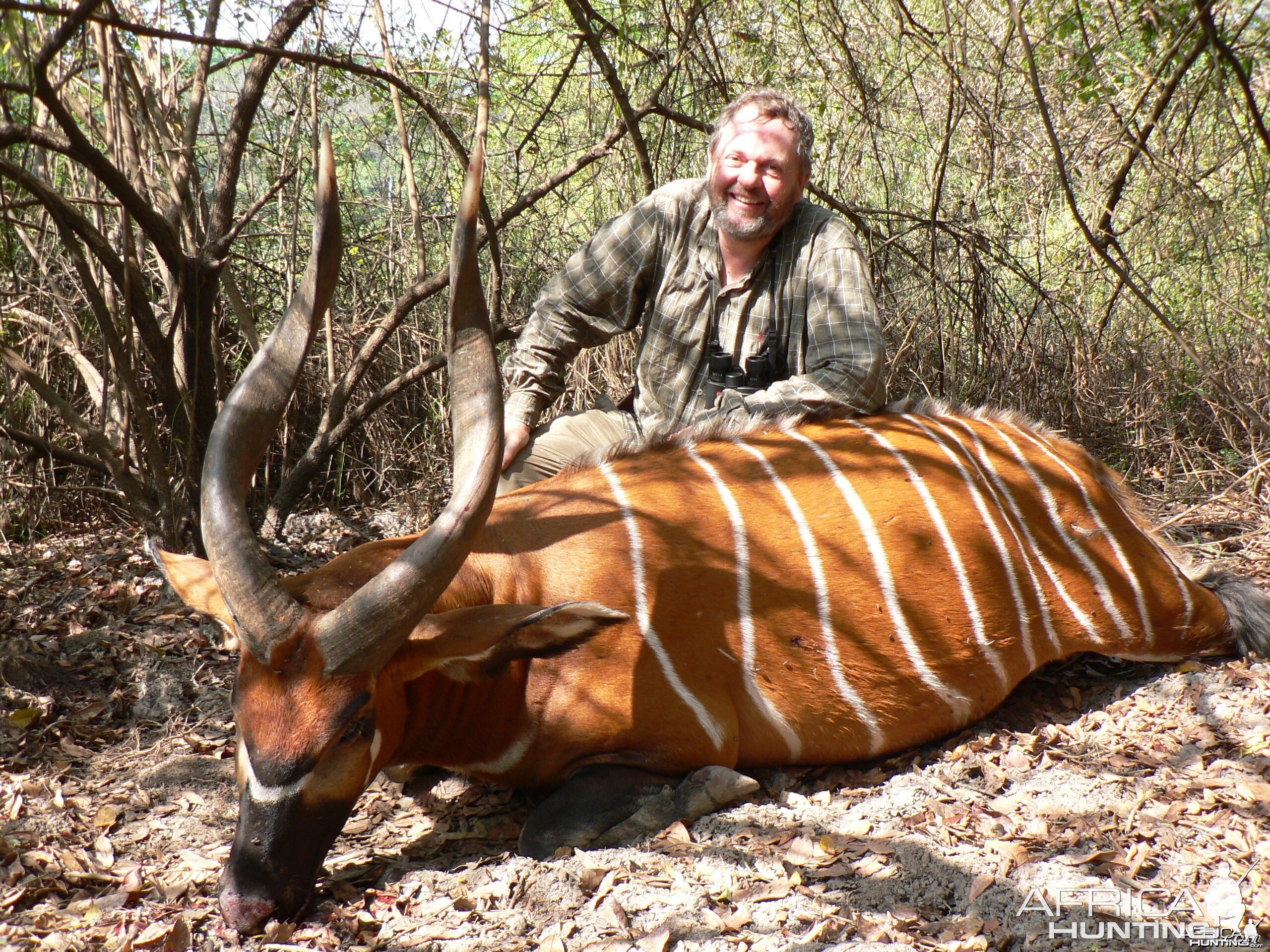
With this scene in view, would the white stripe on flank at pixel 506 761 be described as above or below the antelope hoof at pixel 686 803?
above

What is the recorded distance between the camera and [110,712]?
11.3 feet

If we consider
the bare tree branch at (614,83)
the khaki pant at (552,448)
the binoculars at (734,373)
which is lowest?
the khaki pant at (552,448)

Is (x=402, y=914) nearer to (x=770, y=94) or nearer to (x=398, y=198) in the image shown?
(x=770, y=94)

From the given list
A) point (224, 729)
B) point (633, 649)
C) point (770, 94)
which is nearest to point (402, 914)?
point (633, 649)

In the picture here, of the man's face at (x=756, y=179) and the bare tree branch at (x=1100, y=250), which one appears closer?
the bare tree branch at (x=1100, y=250)

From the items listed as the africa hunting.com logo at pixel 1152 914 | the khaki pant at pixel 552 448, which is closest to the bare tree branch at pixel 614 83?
the khaki pant at pixel 552 448

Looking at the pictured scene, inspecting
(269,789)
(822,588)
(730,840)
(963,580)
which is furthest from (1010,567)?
(269,789)

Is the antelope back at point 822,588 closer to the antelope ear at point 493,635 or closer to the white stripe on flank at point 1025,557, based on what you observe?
the white stripe on flank at point 1025,557

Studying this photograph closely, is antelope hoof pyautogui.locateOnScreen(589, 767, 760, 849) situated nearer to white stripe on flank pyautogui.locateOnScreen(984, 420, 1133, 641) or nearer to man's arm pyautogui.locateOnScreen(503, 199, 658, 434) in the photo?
white stripe on flank pyautogui.locateOnScreen(984, 420, 1133, 641)

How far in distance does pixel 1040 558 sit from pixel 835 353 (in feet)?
3.27

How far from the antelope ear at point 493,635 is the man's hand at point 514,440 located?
137 centimetres

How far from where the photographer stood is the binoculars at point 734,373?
3.96 metres

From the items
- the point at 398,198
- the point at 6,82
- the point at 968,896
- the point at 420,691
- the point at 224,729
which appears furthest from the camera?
the point at 398,198

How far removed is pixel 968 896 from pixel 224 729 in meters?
2.38
